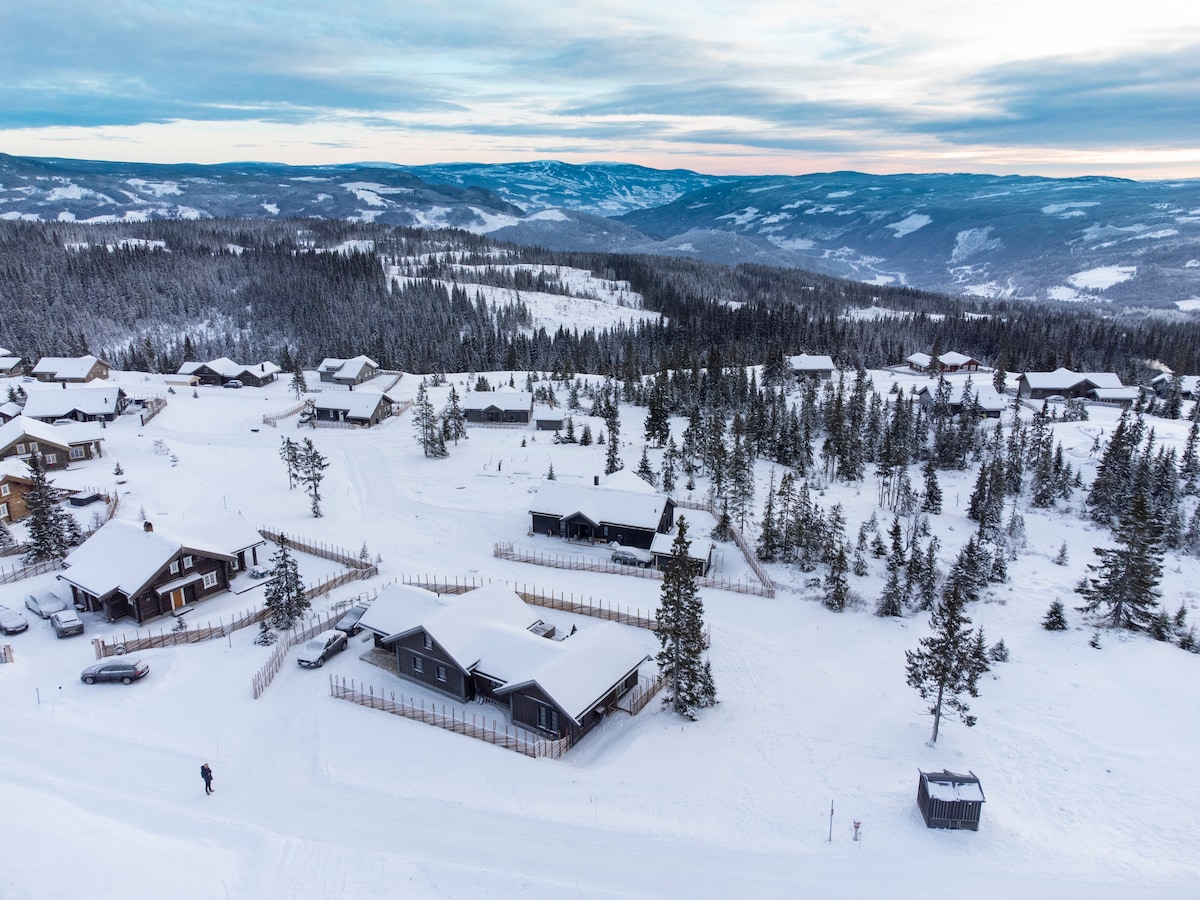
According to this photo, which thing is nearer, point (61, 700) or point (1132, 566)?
point (61, 700)

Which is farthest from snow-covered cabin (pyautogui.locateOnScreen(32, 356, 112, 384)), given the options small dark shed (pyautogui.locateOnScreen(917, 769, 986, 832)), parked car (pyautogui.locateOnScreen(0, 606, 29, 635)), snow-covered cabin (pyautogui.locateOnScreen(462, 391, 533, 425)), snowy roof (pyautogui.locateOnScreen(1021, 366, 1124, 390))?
snowy roof (pyautogui.locateOnScreen(1021, 366, 1124, 390))

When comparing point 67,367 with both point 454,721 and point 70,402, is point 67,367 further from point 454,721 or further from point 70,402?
point 454,721

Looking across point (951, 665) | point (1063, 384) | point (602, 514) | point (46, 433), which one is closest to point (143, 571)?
point (602, 514)

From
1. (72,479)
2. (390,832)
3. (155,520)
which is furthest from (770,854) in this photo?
(72,479)

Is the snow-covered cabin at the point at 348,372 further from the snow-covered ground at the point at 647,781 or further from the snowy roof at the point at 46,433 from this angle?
the snow-covered ground at the point at 647,781

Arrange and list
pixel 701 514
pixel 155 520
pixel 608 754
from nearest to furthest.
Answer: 1. pixel 608 754
2. pixel 155 520
3. pixel 701 514

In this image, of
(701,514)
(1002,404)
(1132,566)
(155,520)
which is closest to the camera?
(1132,566)

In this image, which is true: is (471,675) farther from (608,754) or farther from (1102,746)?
(1102,746)
